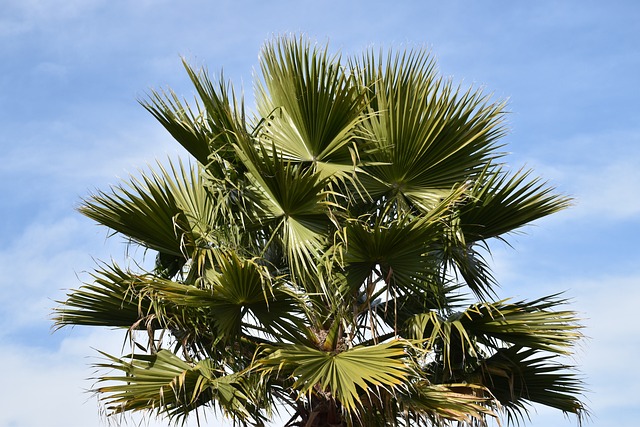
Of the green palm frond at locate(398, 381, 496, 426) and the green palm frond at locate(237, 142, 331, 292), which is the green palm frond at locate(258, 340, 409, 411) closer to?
the green palm frond at locate(398, 381, 496, 426)

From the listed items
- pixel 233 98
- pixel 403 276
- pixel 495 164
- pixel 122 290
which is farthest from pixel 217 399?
pixel 495 164

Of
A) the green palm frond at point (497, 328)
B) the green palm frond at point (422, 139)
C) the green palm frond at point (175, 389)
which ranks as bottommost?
the green palm frond at point (175, 389)

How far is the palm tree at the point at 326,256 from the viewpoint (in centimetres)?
710

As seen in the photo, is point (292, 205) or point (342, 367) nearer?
point (342, 367)

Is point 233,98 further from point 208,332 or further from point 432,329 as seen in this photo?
point 432,329

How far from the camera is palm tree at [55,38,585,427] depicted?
710cm

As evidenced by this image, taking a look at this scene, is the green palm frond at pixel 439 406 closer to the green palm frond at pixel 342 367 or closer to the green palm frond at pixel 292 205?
the green palm frond at pixel 342 367

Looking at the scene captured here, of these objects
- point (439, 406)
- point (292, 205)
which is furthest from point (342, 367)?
point (292, 205)

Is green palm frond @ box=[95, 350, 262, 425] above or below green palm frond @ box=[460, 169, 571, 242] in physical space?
below

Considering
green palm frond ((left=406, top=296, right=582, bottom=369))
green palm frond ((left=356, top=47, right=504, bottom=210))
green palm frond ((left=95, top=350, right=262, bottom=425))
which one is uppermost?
green palm frond ((left=356, top=47, right=504, bottom=210))

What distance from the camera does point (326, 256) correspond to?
282 inches

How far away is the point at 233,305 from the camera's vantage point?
7086mm

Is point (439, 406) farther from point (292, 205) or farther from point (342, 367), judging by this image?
point (292, 205)

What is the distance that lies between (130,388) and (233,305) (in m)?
0.99
